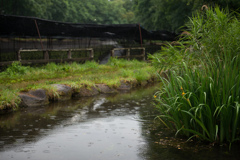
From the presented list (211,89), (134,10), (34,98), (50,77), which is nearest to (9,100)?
(34,98)

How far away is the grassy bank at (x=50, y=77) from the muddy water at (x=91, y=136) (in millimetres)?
637

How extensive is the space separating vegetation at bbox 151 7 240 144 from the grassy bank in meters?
2.13

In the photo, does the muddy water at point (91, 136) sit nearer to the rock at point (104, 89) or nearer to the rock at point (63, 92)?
the rock at point (63, 92)

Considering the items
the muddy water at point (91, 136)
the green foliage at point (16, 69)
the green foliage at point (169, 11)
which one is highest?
the green foliage at point (169, 11)

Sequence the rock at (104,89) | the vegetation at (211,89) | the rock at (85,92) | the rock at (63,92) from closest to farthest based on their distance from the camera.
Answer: the vegetation at (211,89) → the rock at (63,92) → the rock at (85,92) → the rock at (104,89)

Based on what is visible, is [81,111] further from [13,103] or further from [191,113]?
[191,113]

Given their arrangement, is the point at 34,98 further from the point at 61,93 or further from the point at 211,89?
the point at 211,89

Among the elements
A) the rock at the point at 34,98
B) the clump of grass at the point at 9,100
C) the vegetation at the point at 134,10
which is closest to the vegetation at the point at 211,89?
the clump of grass at the point at 9,100

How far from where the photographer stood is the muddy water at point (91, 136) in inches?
199

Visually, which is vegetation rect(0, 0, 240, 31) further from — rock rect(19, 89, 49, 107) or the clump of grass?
the clump of grass

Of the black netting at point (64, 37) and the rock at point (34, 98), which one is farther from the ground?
the black netting at point (64, 37)

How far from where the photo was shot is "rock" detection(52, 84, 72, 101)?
9.68 metres

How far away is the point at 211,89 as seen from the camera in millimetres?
4926

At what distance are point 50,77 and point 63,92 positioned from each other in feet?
7.75
